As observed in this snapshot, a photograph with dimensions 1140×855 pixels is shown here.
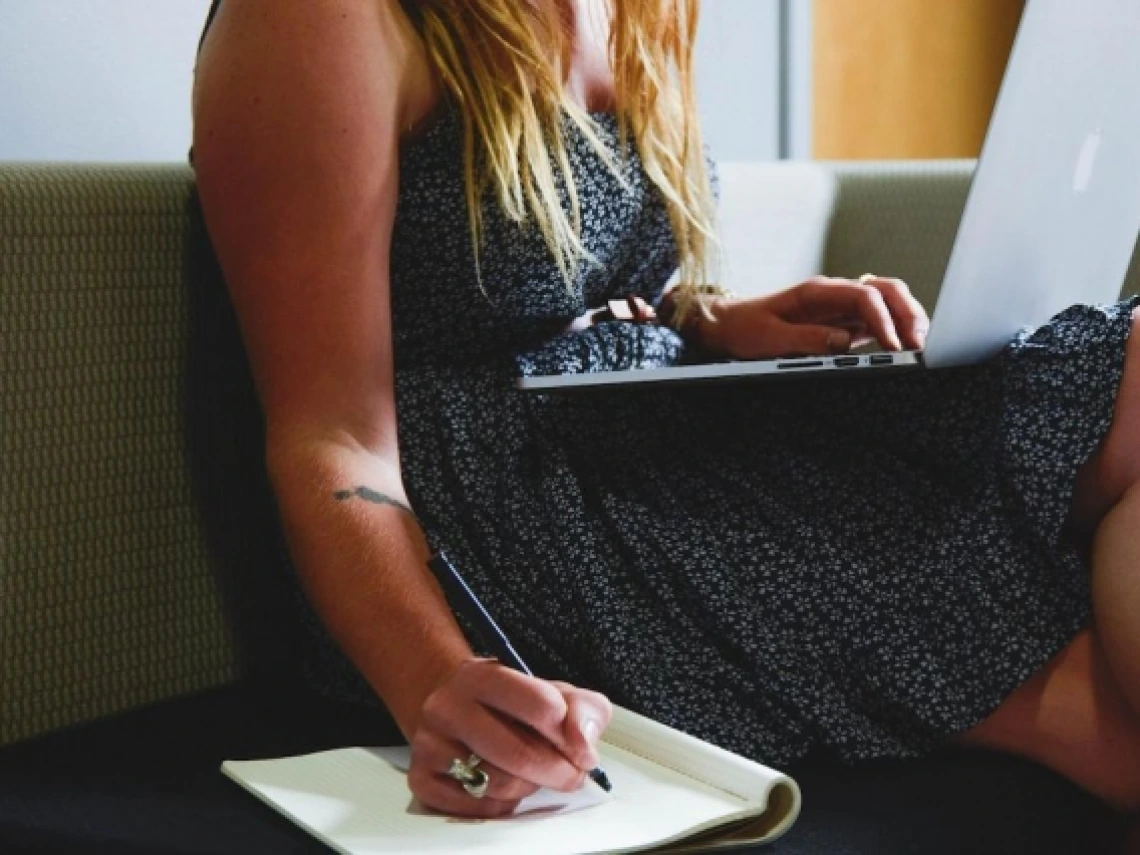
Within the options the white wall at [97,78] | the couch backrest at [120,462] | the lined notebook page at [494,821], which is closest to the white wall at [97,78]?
the white wall at [97,78]

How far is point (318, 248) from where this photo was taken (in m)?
0.95

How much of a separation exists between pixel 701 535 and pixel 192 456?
357 mm

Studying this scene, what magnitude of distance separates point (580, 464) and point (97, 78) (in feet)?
1.82

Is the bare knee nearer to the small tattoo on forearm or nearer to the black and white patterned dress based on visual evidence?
the black and white patterned dress

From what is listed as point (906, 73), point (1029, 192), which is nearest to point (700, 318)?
point (1029, 192)

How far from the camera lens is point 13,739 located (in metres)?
0.99

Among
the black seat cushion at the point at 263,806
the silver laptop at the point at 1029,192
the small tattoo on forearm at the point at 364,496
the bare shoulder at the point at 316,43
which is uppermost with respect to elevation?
the bare shoulder at the point at 316,43

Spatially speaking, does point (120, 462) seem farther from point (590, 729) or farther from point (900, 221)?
point (900, 221)

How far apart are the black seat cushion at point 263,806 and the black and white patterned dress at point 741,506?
45 millimetres

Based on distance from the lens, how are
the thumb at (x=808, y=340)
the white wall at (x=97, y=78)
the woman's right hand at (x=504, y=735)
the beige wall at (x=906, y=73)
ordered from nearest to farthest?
the woman's right hand at (x=504, y=735) < the thumb at (x=808, y=340) < the white wall at (x=97, y=78) < the beige wall at (x=906, y=73)

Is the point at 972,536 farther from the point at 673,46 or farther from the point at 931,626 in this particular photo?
the point at 673,46

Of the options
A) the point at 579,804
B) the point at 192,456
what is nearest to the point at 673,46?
the point at 192,456

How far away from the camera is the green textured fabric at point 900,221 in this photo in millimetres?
1749

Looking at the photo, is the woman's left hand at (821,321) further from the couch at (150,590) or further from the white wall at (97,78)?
the white wall at (97,78)
